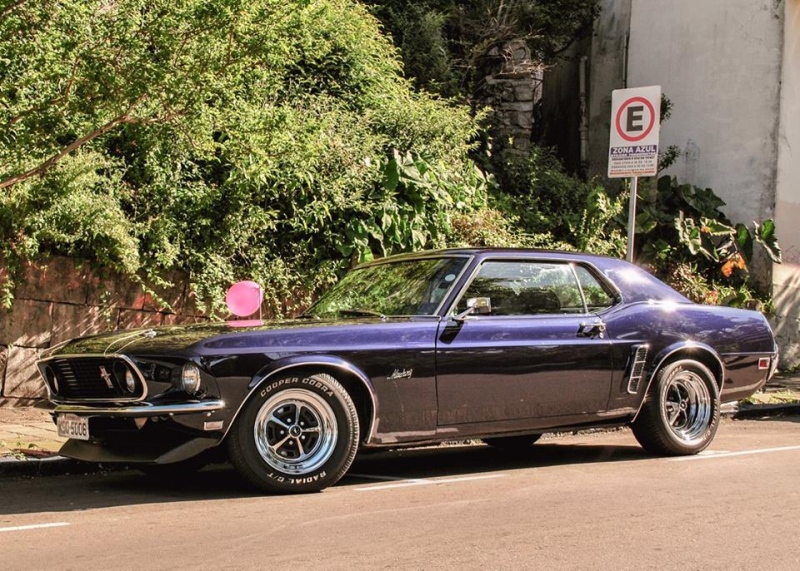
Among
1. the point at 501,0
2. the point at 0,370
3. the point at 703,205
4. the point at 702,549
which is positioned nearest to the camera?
the point at 702,549

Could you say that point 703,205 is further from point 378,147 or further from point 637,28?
point 378,147

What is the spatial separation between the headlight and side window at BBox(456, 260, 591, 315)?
6.20ft

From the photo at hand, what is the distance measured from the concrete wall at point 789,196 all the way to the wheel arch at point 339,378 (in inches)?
451

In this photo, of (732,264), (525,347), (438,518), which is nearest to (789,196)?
(732,264)

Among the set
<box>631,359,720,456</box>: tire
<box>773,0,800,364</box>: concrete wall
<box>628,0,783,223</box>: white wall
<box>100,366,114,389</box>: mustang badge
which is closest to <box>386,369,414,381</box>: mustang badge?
<box>100,366,114,389</box>: mustang badge

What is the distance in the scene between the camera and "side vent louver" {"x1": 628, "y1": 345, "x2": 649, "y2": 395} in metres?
7.42

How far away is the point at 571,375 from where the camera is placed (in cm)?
707

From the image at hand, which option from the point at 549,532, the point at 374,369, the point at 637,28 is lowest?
the point at 549,532

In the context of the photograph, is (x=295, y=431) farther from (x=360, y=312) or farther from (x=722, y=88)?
(x=722, y=88)

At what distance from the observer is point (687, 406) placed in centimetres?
789

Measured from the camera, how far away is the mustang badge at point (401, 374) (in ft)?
20.8

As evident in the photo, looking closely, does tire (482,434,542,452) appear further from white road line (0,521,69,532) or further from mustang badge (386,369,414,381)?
white road line (0,521,69,532)

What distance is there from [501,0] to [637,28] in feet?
8.99

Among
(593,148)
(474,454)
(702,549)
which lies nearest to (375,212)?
(474,454)
